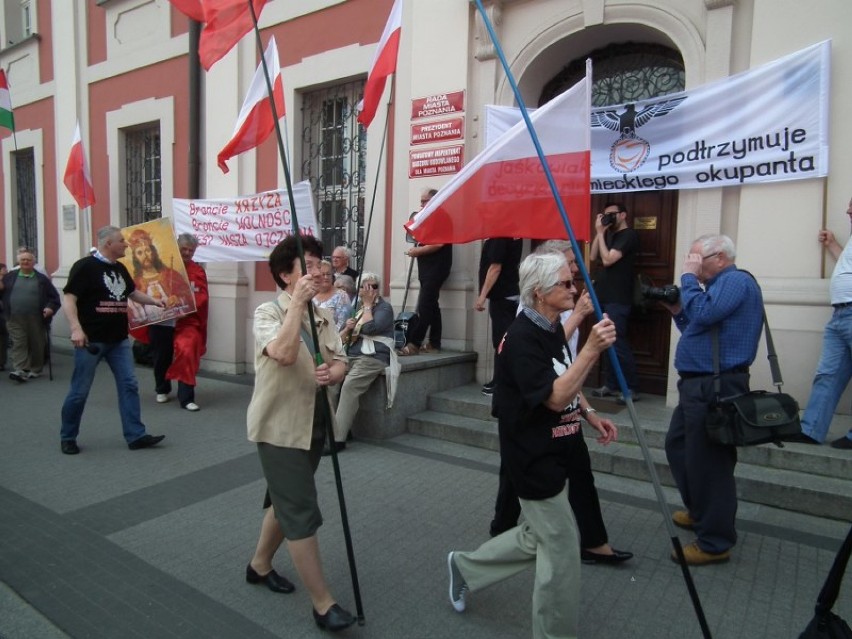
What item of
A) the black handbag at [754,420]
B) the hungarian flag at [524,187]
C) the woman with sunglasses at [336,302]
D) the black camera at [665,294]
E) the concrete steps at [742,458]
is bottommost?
the concrete steps at [742,458]


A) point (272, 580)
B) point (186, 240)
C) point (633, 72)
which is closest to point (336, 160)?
point (186, 240)

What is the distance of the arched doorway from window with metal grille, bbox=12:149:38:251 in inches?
490

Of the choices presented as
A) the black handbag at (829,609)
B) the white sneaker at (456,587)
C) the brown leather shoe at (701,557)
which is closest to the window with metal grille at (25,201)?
the white sneaker at (456,587)

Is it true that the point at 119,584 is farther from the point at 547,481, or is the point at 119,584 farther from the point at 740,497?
the point at 740,497

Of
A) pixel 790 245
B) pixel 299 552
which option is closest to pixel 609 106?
pixel 790 245

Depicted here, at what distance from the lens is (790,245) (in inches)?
190

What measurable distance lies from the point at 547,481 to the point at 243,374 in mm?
7070

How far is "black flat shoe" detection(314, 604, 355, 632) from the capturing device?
267 centimetres

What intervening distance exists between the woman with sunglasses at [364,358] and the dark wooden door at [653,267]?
2.36 metres

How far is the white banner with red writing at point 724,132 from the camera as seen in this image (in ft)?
15.4

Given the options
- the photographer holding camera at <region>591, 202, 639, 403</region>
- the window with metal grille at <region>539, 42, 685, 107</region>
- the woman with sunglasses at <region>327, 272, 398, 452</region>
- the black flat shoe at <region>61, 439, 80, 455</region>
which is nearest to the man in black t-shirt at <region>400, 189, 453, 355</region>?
the woman with sunglasses at <region>327, 272, 398, 452</region>

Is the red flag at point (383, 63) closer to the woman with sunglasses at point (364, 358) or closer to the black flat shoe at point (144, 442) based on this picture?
the woman with sunglasses at point (364, 358)

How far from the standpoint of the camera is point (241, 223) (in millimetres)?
7980

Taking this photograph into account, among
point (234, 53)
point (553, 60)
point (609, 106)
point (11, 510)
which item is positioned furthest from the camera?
point (234, 53)
